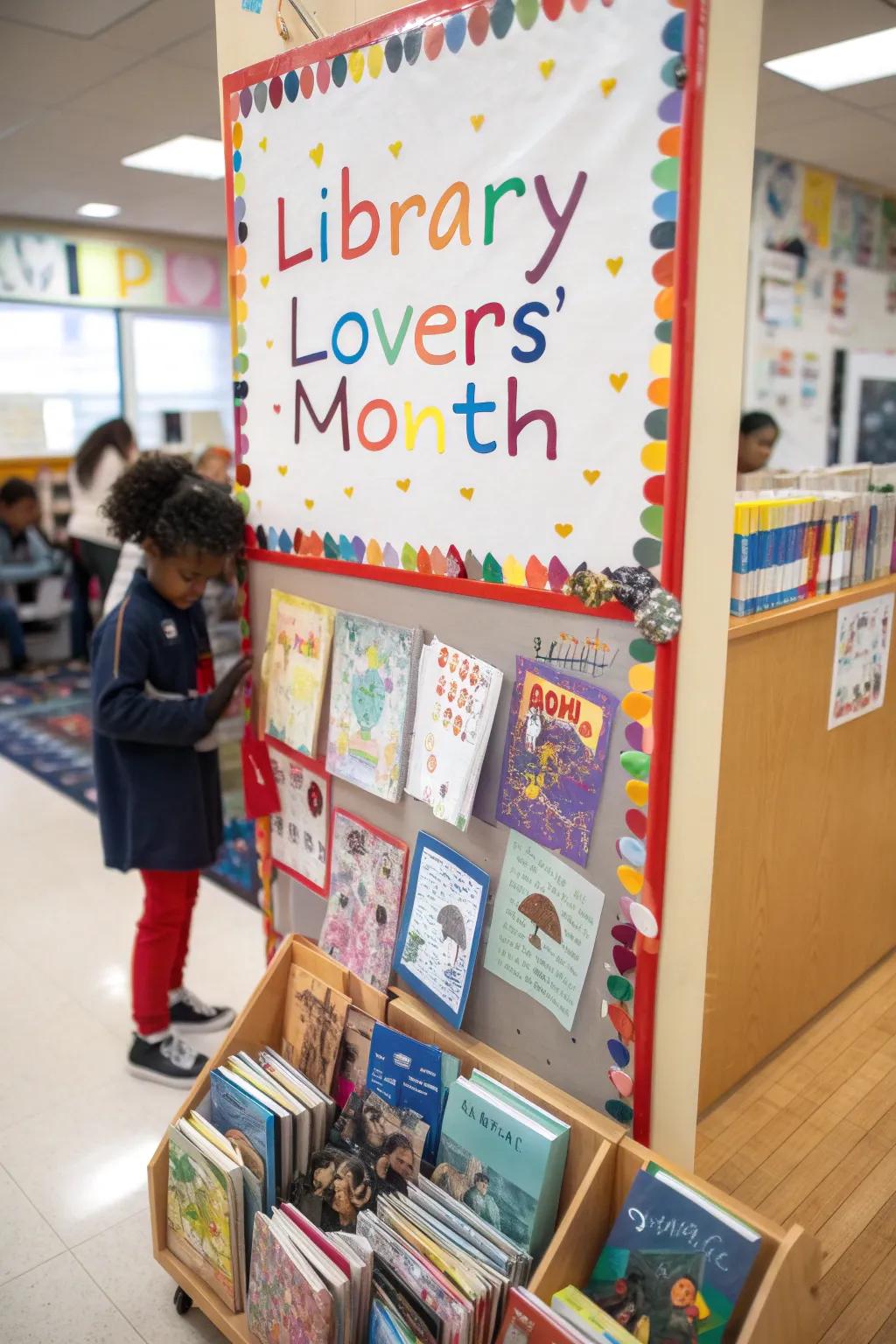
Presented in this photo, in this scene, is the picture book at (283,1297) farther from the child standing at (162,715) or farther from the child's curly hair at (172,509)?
the child's curly hair at (172,509)

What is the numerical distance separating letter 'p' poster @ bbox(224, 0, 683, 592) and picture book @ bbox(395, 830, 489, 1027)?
45 cm

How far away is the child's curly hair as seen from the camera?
71.9 inches

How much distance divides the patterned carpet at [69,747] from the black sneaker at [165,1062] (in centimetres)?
85

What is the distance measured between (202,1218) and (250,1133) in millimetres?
151

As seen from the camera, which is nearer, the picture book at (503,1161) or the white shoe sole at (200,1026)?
the picture book at (503,1161)

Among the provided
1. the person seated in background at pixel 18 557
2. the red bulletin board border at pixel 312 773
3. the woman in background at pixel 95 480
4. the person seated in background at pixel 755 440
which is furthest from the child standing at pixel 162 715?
the person seated in background at pixel 18 557

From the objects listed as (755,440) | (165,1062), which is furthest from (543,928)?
(755,440)

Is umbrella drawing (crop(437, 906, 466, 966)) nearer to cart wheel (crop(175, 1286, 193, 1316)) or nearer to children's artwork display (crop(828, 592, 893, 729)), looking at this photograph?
cart wheel (crop(175, 1286, 193, 1316))

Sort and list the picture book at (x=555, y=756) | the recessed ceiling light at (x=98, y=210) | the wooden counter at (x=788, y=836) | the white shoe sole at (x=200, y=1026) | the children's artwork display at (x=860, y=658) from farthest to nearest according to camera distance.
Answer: the recessed ceiling light at (x=98, y=210)
the white shoe sole at (x=200, y=1026)
the children's artwork display at (x=860, y=658)
the wooden counter at (x=788, y=836)
the picture book at (x=555, y=756)

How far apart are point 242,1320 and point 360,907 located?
25.3 inches

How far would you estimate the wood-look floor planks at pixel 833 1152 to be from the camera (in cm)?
167

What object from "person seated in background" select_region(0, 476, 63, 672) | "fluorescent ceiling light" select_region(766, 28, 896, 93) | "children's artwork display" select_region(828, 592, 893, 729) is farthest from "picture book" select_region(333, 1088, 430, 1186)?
"person seated in background" select_region(0, 476, 63, 672)

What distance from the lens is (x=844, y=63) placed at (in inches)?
141

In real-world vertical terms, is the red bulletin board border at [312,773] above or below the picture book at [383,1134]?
above
